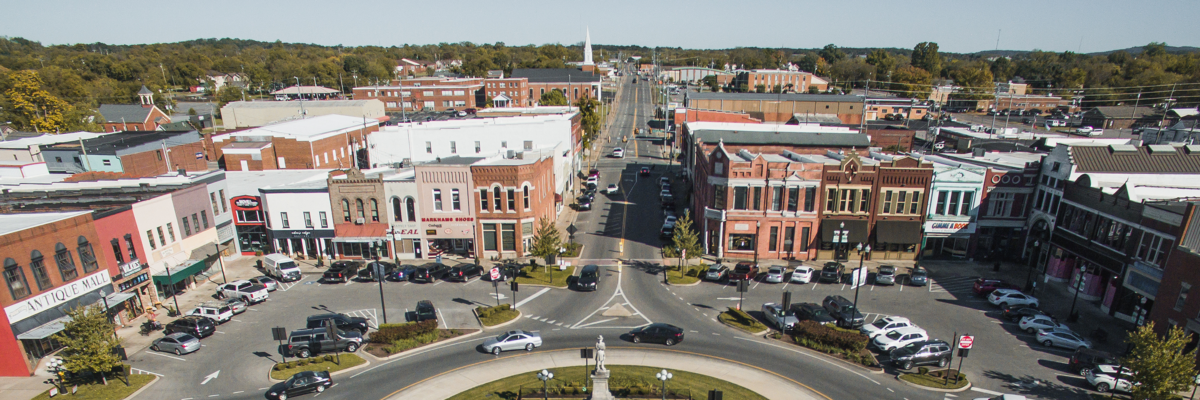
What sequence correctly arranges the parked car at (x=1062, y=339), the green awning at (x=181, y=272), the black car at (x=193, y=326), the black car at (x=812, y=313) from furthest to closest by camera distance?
the green awning at (x=181, y=272)
the black car at (x=812, y=313)
the black car at (x=193, y=326)
the parked car at (x=1062, y=339)

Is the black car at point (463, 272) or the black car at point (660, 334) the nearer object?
the black car at point (660, 334)

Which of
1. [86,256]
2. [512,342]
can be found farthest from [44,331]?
[512,342]

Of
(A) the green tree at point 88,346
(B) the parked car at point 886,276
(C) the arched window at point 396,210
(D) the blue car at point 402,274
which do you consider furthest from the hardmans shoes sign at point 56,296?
(B) the parked car at point 886,276

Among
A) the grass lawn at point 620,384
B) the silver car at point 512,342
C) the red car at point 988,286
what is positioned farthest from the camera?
the red car at point 988,286

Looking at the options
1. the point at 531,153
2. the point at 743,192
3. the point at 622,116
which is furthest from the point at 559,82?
the point at 743,192

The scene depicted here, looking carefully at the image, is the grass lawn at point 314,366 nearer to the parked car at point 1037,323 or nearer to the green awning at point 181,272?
the green awning at point 181,272

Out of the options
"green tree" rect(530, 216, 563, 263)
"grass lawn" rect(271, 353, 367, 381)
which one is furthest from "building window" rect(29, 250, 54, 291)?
"green tree" rect(530, 216, 563, 263)

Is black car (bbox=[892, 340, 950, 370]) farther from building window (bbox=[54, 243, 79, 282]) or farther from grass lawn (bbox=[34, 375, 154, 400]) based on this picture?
building window (bbox=[54, 243, 79, 282])
